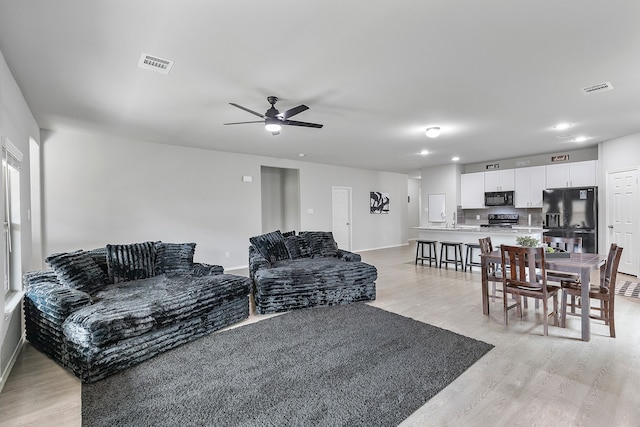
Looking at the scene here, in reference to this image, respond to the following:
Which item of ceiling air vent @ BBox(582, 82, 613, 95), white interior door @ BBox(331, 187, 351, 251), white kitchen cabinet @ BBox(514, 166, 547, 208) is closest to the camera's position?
ceiling air vent @ BBox(582, 82, 613, 95)

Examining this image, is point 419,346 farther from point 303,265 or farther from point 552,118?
point 552,118

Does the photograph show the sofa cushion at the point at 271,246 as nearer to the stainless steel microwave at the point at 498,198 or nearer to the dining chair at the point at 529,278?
the dining chair at the point at 529,278

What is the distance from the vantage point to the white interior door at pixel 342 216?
29.0 feet

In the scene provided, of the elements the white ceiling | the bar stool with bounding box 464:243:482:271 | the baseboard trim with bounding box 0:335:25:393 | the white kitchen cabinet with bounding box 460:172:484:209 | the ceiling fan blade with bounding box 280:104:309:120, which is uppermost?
the white ceiling

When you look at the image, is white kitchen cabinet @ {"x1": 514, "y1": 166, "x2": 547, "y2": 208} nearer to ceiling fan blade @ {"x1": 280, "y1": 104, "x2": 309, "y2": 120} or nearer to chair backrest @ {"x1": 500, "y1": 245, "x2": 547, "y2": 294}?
chair backrest @ {"x1": 500, "y1": 245, "x2": 547, "y2": 294}

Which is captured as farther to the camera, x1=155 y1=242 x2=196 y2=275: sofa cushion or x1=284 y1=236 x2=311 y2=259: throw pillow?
x1=284 y1=236 x2=311 y2=259: throw pillow

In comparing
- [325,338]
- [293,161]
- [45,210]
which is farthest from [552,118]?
[45,210]

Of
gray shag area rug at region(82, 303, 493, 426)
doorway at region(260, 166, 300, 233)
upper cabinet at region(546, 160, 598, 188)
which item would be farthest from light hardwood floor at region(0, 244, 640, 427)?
doorway at region(260, 166, 300, 233)

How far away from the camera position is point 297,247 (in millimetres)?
5039

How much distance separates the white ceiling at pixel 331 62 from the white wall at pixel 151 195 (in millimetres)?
568

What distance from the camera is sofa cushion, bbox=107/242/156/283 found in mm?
3537

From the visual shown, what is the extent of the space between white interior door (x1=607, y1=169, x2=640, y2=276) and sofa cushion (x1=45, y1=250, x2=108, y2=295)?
8.12m

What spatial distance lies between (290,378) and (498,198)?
7.30 metres

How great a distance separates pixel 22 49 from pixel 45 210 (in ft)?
10.3
